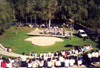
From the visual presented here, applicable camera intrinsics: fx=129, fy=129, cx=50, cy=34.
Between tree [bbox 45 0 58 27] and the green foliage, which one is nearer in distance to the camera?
the green foliage

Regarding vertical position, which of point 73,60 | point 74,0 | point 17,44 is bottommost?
point 17,44

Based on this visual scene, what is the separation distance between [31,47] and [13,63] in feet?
32.4

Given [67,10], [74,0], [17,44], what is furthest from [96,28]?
[17,44]

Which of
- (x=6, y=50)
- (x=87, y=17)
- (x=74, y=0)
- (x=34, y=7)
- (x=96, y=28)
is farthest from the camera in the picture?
(x=34, y=7)

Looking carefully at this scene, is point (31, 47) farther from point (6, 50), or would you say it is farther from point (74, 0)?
point (74, 0)

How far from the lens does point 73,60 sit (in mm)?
14883

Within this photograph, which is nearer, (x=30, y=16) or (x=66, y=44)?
(x=66, y=44)

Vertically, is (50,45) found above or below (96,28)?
below

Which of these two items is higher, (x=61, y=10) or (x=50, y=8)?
(x=50, y=8)

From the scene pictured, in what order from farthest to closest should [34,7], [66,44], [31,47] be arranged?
[34,7] → [66,44] → [31,47]

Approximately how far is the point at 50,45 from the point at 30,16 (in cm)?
2344

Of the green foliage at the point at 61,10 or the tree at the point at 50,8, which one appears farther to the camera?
the tree at the point at 50,8

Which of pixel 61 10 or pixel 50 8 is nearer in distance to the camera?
pixel 50 8

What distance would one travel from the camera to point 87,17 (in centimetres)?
4041
